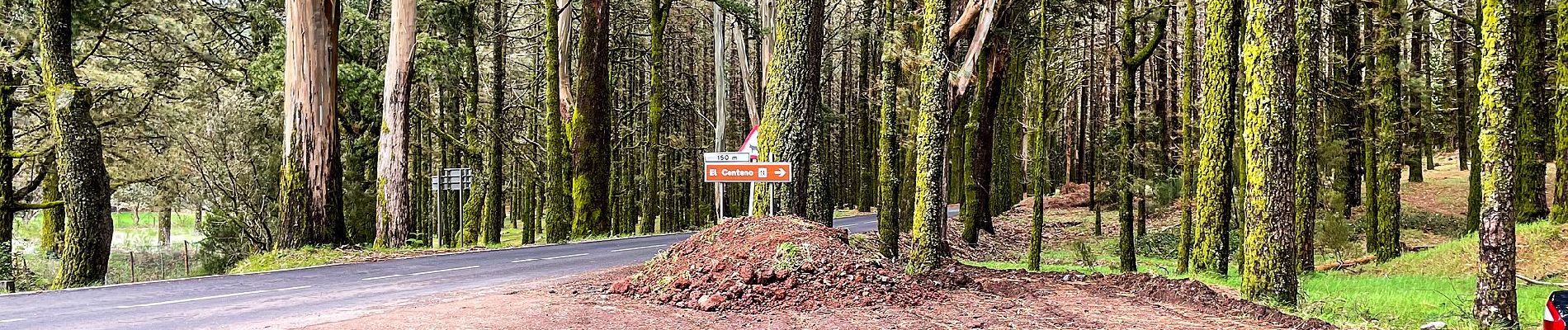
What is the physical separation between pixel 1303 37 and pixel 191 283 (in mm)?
13822

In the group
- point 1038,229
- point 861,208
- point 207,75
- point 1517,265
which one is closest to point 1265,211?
point 1038,229

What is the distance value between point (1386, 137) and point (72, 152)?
71.5 ft

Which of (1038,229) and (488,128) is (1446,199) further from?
(488,128)

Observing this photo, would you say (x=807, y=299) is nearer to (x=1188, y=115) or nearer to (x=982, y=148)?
(x=1188, y=115)

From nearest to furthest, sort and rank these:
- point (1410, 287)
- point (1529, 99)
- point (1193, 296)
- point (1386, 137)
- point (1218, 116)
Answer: point (1193, 296), point (1410, 287), point (1218, 116), point (1529, 99), point (1386, 137)

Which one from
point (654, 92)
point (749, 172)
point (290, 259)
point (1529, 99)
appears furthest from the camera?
point (654, 92)

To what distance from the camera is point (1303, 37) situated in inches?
463

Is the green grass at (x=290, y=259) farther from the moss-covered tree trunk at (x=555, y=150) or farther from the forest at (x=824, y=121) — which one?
the moss-covered tree trunk at (x=555, y=150)

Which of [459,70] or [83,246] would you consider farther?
[459,70]

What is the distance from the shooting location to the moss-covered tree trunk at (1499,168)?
26.7 ft

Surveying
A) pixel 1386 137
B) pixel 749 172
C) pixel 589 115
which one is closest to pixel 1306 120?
pixel 1386 137

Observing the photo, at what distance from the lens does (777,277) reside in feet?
33.1

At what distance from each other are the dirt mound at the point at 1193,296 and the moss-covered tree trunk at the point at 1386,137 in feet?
22.4

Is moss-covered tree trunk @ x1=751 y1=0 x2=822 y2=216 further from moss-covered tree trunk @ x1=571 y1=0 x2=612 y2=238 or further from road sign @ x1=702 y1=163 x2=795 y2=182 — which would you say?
moss-covered tree trunk @ x1=571 y1=0 x2=612 y2=238
